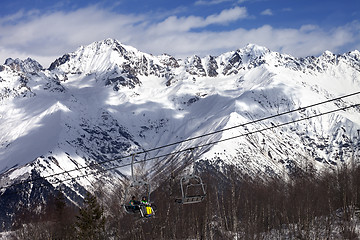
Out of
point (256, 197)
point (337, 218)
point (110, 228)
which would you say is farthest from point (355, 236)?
point (110, 228)

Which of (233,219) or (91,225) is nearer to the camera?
(91,225)

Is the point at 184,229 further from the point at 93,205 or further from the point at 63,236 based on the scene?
the point at 63,236

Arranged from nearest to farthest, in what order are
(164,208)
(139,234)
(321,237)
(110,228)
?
(321,237) → (139,234) → (164,208) → (110,228)

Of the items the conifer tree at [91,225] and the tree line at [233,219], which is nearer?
the tree line at [233,219]

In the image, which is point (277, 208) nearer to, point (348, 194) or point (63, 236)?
point (348, 194)

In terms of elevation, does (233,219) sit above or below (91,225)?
below

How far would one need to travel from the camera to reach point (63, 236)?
8831cm

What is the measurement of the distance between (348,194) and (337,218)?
396 centimetres

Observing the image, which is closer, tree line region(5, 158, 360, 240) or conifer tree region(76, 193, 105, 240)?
tree line region(5, 158, 360, 240)

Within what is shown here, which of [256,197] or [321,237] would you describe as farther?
[256,197]

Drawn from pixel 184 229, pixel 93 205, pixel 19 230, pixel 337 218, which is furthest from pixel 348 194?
pixel 19 230

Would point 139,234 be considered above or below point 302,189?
below

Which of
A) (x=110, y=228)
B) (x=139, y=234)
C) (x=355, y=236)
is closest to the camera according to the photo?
(x=355, y=236)

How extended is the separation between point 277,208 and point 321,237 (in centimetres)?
1812
